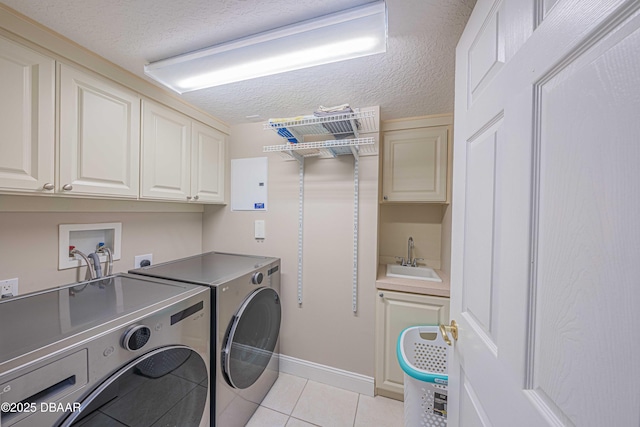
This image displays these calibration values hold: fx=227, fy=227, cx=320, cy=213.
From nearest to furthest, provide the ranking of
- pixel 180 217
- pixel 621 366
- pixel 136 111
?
pixel 621 366 → pixel 136 111 → pixel 180 217

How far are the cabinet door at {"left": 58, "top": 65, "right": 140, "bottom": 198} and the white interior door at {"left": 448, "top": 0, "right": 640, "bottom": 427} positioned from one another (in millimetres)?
1754

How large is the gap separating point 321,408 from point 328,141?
1851mm

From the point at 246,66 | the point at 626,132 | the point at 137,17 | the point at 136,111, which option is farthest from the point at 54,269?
the point at 626,132

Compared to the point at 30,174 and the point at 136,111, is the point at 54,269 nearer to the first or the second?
the point at 30,174

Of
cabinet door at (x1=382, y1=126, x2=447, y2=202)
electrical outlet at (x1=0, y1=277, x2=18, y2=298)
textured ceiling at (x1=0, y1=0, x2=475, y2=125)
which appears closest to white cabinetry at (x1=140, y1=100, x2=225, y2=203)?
textured ceiling at (x1=0, y1=0, x2=475, y2=125)

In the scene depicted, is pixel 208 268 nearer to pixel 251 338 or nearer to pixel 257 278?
pixel 257 278

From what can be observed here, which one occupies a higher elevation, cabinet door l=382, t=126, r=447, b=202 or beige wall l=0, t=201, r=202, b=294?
cabinet door l=382, t=126, r=447, b=202

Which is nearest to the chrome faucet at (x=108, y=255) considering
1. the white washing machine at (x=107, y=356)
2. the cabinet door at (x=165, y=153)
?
the white washing machine at (x=107, y=356)

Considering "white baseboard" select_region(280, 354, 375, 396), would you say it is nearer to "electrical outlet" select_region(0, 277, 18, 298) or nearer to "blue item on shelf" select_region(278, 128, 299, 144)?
"electrical outlet" select_region(0, 277, 18, 298)

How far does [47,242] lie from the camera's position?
49.6 inches

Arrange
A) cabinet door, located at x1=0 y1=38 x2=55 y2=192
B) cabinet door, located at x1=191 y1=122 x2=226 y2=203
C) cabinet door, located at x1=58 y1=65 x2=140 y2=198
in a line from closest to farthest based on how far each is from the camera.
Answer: cabinet door, located at x1=0 y1=38 x2=55 y2=192
cabinet door, located at x1=58 y1=65 x2=140 y2=198
cabinet door, located at x1=191 y1=122 x2=226 y2=203

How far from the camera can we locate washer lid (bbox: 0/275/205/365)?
0.70 metres

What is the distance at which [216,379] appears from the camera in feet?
3.92

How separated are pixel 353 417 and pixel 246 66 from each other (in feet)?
7.48
